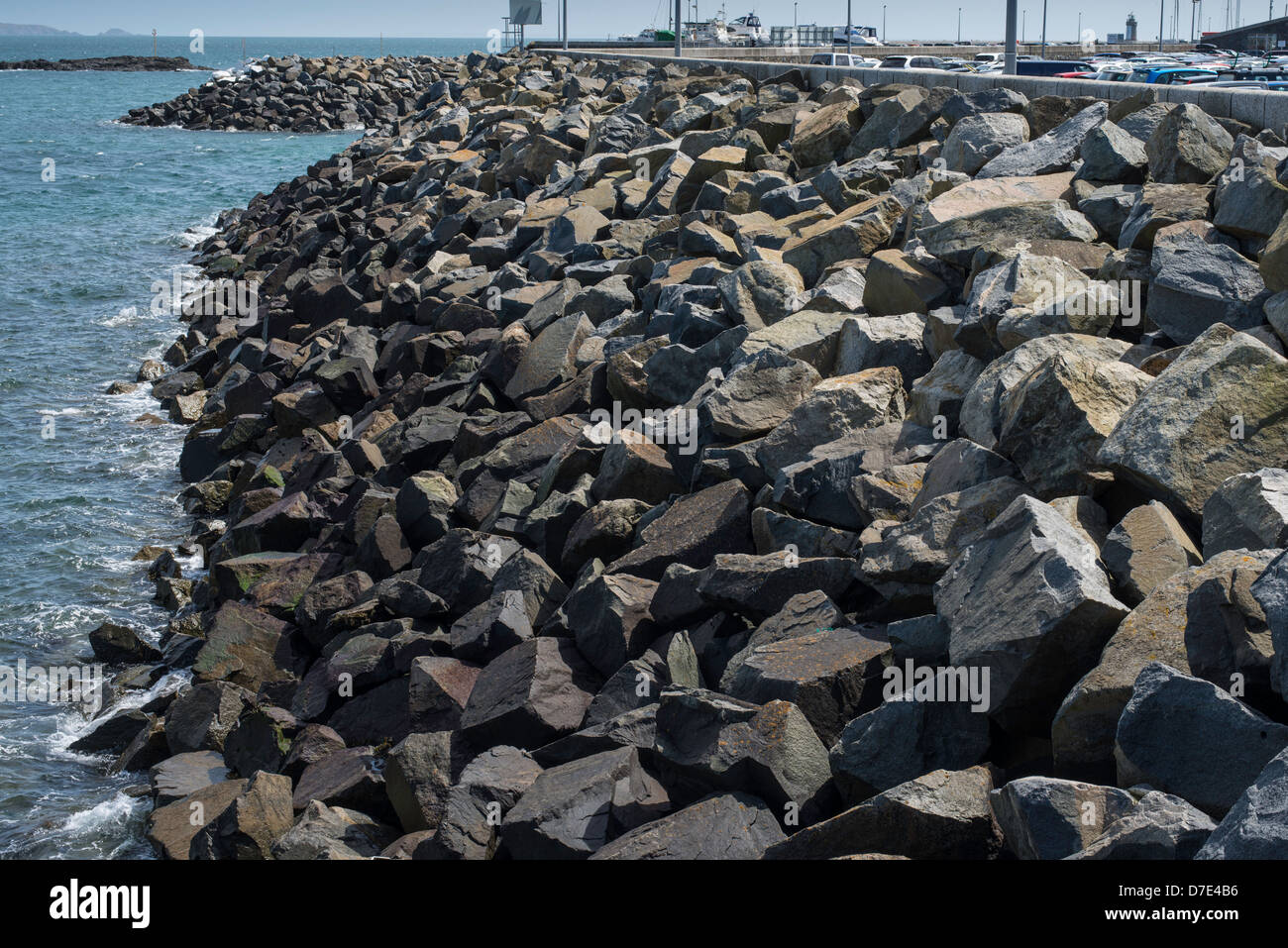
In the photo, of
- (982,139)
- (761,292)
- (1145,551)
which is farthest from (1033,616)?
(982,139)

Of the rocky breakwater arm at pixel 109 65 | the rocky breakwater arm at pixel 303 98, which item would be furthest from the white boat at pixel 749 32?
the rocky breakwater arm at pixel 109 65

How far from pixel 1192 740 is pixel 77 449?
44.9 feet

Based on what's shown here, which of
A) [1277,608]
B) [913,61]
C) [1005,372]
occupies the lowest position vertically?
[1277,608]

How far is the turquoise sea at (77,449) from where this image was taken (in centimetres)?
748

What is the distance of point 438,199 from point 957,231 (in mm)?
12481

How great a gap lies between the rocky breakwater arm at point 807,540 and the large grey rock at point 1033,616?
0.06 ft

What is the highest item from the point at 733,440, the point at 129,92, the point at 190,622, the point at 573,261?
the point at 129,92

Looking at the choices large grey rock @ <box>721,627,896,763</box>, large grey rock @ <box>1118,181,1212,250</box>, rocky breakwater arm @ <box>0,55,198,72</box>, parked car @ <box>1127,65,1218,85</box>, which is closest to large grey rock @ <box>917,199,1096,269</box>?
large grey rock @ <box>1118,181,1212,250</box>

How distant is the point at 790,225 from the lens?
11.0 m

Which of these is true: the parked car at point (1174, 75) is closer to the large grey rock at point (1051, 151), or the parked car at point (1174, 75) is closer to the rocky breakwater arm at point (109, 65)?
the large grey rock at point (1051, 151)

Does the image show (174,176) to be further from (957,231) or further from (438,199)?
(957,231)

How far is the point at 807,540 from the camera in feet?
20.2

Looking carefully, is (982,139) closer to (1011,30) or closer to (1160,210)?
(1160,210)

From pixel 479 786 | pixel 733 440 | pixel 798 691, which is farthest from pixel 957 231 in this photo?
pixel 479 786
